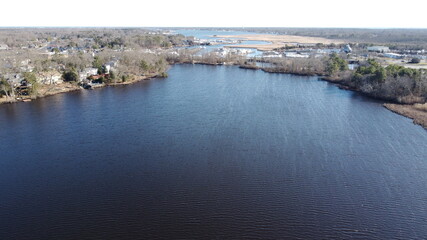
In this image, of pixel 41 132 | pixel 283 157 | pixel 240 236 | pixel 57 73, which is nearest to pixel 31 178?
pixel 41 132

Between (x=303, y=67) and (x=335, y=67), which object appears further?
(x=303, y=67)

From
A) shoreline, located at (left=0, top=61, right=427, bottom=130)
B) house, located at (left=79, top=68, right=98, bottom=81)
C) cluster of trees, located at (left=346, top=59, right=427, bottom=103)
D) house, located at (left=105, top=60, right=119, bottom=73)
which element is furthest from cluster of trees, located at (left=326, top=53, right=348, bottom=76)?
house, located at (left=79, top=68, right=98, bottom=81)

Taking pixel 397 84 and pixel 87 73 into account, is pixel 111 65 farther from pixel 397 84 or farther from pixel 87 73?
pixel 397 84

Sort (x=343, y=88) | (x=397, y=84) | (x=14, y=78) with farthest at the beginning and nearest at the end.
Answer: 1. (x=343, y=88)
2. (x=14, y=78)
3. (x=397, y=84)

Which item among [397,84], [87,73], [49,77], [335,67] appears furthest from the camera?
[335,67]

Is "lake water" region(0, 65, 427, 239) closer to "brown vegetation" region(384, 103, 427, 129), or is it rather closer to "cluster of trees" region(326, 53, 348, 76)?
"brown vegetation" region(384, 103, 427, 129)

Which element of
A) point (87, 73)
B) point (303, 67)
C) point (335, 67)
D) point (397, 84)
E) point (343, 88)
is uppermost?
point (335, 67)

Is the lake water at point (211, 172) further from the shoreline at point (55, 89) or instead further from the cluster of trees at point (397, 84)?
the cluster of trees at point (397, 84)

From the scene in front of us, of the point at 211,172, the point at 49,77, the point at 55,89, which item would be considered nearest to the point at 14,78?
the point at 55,89

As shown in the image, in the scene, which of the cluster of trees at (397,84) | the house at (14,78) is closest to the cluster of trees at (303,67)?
the cluster of trees at (397,84)
